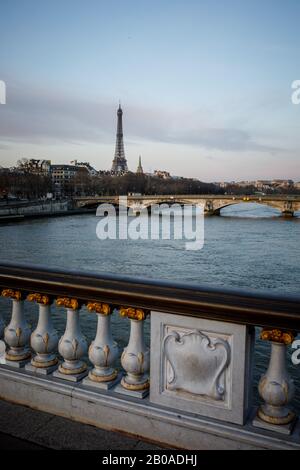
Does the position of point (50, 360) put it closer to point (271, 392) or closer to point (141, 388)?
point (141, 388)

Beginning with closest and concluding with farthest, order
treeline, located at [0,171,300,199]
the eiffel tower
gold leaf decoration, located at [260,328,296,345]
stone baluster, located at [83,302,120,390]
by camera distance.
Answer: gold leaf decoration, located at [260,328,296,345], stone baluster, located at [83,302,120,390], treeline, located at [0,171,300,199], the eiffel tower

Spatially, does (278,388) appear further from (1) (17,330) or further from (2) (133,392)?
(1) (17,330)

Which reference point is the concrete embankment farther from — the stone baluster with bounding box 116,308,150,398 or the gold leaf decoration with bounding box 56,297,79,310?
the stone baluster with bounding box 116,308,150,398

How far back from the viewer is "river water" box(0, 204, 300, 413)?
12.4 metres

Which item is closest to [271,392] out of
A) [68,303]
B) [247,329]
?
[247,329]

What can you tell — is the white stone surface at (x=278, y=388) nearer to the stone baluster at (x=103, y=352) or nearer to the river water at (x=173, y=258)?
the stone baluster at (x=103, y=352)

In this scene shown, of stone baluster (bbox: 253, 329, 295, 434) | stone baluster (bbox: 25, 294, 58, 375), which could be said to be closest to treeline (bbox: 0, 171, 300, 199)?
stone baluster (bbox: 25, 294, 58, 375)

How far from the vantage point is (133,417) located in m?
1.71

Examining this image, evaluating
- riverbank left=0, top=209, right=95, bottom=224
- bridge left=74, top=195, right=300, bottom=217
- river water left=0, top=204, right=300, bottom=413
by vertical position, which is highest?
bridge left=74, top=195, right=300, bottom=217

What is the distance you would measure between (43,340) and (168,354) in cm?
60

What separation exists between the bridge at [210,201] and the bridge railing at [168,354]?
4228cm

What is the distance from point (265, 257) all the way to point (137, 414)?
1687cm

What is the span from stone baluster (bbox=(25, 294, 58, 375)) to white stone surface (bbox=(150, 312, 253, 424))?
508 mm
